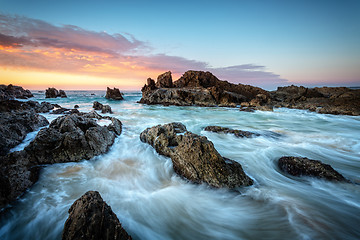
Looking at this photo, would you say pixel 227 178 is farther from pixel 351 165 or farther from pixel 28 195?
pixel 351 165

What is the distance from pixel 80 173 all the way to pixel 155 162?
2.05 meters

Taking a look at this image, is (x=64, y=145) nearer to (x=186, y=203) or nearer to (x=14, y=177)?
(x=14, y=177)

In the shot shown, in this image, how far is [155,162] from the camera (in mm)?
4855

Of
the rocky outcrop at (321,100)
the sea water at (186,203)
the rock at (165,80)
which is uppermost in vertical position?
the rock at (165,80)

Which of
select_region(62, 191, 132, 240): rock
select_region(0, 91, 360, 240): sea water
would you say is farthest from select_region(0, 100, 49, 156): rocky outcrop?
select_region(62, 191, 132, 240): rock

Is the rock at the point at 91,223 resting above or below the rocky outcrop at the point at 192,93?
below

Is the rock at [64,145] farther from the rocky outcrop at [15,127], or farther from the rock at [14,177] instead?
the rocky outcrop at [15,127]

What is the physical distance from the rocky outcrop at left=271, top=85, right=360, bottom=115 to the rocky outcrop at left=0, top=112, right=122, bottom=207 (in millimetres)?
23624

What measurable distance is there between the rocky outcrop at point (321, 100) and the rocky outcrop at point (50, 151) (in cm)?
2362

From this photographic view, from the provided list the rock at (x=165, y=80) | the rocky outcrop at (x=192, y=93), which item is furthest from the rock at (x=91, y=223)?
the rock at (x=165, y=80)

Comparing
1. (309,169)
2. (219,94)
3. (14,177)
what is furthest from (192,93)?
(14,177)

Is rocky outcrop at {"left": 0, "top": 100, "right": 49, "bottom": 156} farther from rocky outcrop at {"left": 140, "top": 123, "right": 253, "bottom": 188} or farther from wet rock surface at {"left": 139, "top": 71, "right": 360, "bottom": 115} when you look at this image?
wet rock surface at {"left": 139, "top": 71, "right": 360, "bottom": 115}

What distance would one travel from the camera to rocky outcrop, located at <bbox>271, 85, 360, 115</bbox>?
17.6 meters

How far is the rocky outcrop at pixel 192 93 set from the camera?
31.6m
